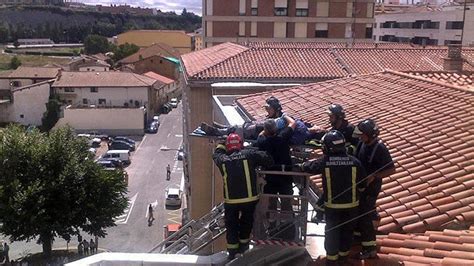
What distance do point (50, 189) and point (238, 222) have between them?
15067mm

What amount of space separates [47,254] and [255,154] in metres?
18.2

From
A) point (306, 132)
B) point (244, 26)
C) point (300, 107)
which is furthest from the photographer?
point (244, 26)

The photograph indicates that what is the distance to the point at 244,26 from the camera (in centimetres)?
4447

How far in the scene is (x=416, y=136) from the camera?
8.42 meters

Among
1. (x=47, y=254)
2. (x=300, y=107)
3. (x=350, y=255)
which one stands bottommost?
(x=47, y=254)

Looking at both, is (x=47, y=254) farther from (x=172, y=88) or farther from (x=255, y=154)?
(x=172, y=88)

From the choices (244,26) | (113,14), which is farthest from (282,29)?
(113,14)

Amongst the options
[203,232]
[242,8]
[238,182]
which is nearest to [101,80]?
[242,8]

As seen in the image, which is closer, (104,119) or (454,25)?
(104,119)

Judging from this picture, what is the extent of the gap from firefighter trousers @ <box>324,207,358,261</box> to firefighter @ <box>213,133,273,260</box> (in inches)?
39.4

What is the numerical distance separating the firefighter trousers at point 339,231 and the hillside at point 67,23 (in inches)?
4987

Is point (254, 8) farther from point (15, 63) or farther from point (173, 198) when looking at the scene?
point (15, 63)

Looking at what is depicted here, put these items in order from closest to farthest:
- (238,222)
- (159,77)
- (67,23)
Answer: (238,222)
(159,77)
(67,23)

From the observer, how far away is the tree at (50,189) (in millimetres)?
19484
